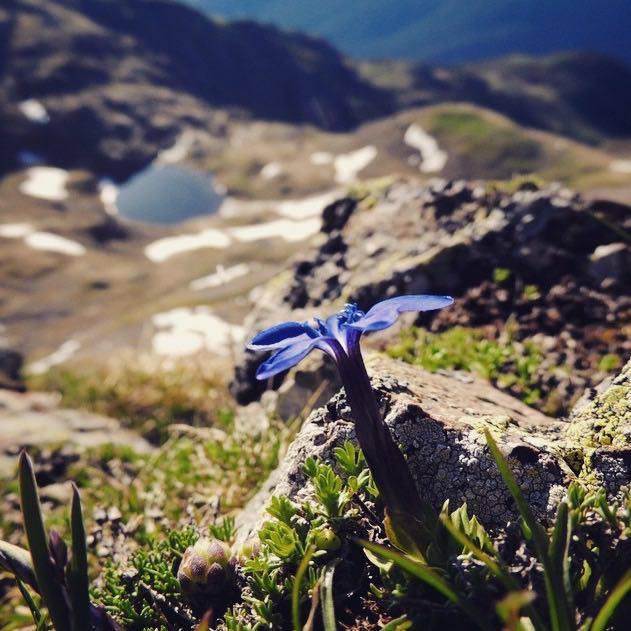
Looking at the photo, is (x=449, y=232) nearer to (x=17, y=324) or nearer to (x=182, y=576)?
(x=182, y=576)

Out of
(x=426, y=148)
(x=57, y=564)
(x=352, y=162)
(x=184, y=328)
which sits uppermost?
(x=57, y=564)

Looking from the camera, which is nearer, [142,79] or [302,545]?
[302,545]

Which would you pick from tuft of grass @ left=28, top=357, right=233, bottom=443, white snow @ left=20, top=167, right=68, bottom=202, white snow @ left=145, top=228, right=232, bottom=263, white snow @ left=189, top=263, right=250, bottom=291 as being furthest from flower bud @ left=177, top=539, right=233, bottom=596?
white snow @ left=20, top=167, right=68, bottom=202

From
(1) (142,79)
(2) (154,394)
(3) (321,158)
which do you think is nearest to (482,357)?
(2) (154,394)

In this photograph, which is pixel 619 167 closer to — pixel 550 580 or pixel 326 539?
pixel 326 539

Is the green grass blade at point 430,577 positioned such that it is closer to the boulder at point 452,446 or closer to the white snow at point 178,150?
the boulder at point 452,446

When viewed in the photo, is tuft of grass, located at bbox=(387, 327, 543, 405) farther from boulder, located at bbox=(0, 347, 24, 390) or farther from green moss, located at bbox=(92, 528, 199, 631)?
boulder, located at bbox=(0, 347, 24, 390)
